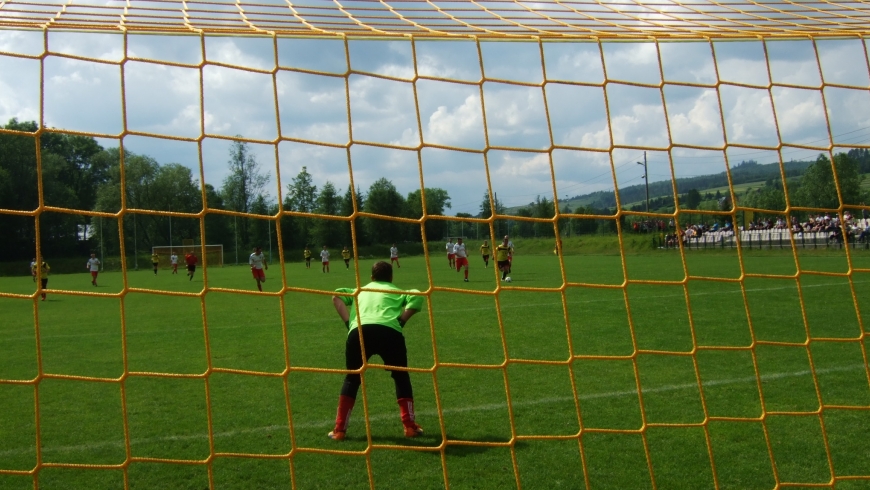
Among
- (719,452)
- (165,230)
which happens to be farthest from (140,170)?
(719,452)

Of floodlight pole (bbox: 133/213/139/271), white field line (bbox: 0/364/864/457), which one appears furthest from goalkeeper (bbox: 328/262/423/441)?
floodlight pole (bbox: 133/213/139/271)

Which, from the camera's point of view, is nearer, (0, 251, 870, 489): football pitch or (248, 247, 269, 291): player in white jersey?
(0, 251, 870, 489): football pitch

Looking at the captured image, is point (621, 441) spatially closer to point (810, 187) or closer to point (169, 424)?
point (169, 424)

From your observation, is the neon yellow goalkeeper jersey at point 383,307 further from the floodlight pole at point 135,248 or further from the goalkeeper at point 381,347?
Answer: the floodlight pole at point 135,248

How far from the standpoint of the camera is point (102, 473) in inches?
152

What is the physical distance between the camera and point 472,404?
5.15m

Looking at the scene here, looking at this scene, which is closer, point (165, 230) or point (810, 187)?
point (810, 187)

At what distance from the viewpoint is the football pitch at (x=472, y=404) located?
3.63 m

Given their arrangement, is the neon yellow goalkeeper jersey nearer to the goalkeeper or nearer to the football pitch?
the goalkeeper

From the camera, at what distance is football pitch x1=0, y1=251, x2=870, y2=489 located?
11.9ft

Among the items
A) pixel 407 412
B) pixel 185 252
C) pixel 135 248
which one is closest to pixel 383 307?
pixel 407 412

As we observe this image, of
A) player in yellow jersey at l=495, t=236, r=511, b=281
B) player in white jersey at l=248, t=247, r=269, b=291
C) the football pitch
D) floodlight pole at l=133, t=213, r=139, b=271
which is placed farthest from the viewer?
floodlight pole at l=133, t=213, r=139, b=271

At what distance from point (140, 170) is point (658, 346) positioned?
16496 mm

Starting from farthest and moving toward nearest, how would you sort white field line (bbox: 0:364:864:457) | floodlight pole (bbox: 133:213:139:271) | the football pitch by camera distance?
floodlight pole (bbox: 133:213:139:271) < white field line (bbox: 0:364:864:457) < the football pitch
